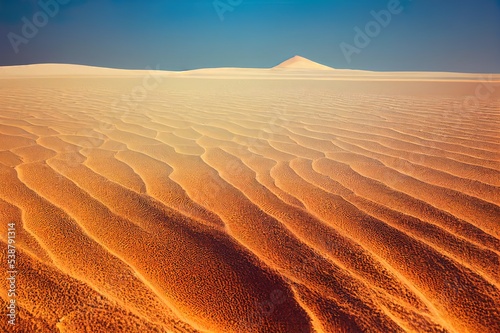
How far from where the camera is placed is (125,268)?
1201mm

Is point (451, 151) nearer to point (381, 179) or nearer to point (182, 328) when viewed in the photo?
point (381, 179)

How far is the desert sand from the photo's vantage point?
1.02 metres

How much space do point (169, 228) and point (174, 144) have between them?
1.65m

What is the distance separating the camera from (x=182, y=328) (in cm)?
96

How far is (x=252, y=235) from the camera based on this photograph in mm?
1448

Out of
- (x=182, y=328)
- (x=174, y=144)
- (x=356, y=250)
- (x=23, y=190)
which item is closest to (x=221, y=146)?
(x=174, y=144)

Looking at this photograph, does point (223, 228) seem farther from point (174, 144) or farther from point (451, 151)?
point (451, 151)

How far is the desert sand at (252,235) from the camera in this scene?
1020mm

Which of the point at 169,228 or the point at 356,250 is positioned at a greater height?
the point at 356,250

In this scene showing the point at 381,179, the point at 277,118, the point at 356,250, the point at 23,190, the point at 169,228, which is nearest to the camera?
the point at 356,250

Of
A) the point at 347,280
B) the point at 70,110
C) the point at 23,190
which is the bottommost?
the point at 70,110

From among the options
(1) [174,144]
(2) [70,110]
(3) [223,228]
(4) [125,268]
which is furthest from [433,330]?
(2) [70,110]

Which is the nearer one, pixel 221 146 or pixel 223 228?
pixel 223 228

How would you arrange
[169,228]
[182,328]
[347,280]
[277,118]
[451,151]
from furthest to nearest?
[277,118]
[451,151]
[169,228]
[347,280]
[182,328]
